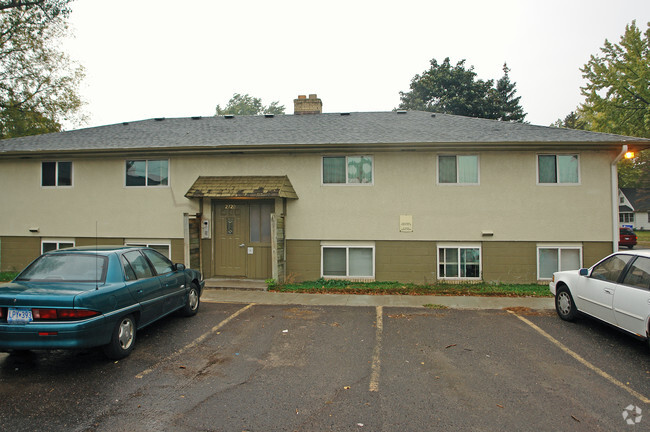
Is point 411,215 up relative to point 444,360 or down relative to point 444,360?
up

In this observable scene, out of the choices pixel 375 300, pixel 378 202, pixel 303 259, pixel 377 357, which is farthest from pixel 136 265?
pixel 378 202

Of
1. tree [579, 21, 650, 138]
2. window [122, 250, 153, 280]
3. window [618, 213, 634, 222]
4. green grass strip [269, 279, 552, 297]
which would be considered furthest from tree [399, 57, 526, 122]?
window [122, 250, 153, 280]

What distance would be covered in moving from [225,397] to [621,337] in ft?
21.1

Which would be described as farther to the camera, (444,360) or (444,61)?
(444,61)

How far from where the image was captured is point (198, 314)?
→ 747 centimetres

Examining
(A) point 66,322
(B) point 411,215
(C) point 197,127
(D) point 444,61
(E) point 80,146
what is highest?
(D) point 444,61

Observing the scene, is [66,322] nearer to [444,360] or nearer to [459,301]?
[444,360]

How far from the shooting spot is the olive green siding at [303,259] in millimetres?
10758

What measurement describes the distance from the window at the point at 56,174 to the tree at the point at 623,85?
3284 centimetres

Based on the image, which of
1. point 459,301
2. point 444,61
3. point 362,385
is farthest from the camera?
point 444,61

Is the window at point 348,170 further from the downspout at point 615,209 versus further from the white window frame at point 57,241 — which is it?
the white window frame at point 57,241

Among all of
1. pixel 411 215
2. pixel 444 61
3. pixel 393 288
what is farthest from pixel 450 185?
pixel 444 61

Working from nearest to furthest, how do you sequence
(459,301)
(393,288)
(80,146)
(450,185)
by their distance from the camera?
(459,301) < (393,288) < (450,185) < (80,146)

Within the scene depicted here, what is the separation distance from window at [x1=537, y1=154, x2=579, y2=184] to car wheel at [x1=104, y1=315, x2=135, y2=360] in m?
10.8
